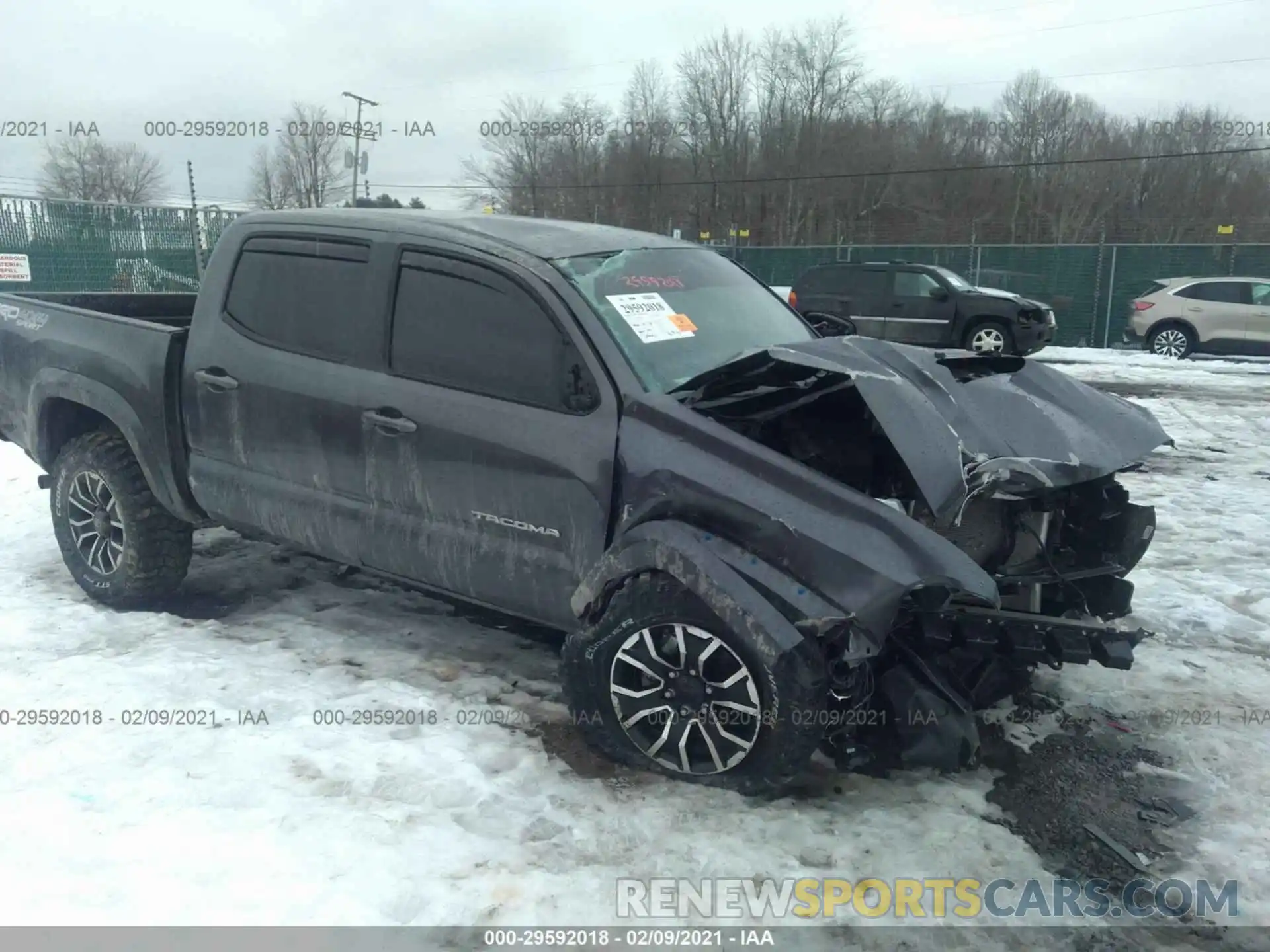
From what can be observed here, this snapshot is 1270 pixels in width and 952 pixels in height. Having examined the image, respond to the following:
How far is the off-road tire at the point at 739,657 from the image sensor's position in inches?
112

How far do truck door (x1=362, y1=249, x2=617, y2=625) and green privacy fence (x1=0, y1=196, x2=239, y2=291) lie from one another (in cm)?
1234

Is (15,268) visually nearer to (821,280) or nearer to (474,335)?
(474,335)

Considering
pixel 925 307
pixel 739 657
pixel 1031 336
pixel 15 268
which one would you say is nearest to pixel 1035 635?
pixel 739 657

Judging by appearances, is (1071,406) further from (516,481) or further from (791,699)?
(516,481)

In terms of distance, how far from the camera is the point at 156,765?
315 centimetres

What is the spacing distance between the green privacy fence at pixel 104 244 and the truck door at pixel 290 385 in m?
11.3

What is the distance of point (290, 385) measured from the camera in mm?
3969

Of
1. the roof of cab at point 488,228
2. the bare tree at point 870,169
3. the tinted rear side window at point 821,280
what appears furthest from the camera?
the bare tree at point 870,169

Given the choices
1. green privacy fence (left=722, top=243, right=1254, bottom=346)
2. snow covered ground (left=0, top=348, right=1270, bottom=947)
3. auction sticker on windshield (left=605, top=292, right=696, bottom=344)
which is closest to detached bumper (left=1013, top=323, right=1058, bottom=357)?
green privacy fence (left=722, top=243, right=1254, bottom=346)

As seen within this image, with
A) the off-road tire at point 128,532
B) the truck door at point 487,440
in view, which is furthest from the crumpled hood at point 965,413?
the off-road tire at point 128,532

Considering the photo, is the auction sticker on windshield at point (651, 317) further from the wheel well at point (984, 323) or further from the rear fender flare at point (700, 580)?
the wheel well at point (984, 323)

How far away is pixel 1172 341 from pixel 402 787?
60.9 ft

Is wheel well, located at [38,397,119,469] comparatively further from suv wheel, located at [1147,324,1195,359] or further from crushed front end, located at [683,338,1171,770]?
suv wheel, located at [1147,324,1195,359]

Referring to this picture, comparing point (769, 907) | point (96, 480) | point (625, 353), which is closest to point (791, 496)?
point (625, 353)
